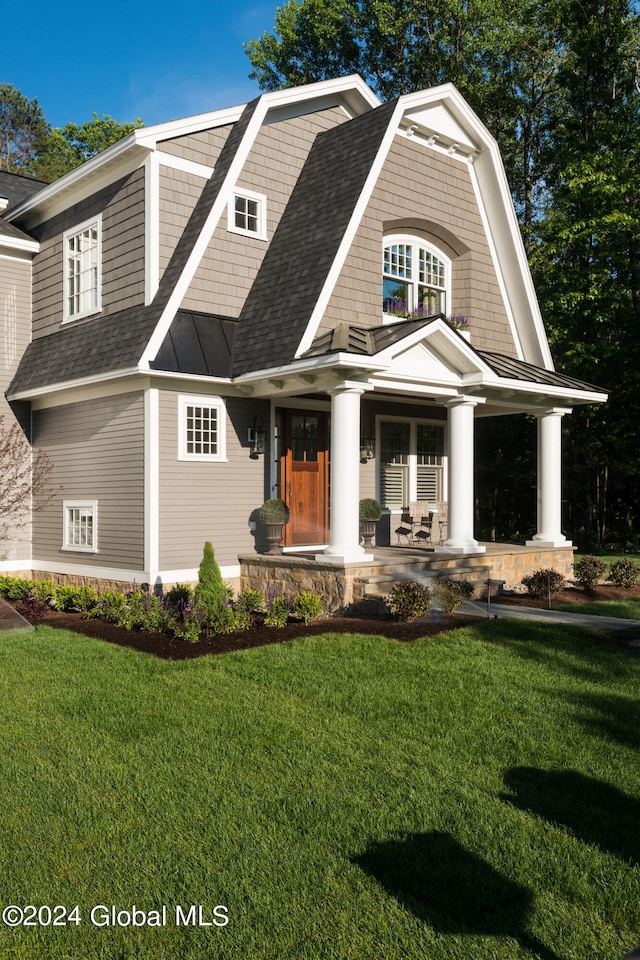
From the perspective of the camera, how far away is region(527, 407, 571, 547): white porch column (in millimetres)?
14266

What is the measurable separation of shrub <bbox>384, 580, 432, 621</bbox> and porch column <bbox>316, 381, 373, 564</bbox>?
3.74ft

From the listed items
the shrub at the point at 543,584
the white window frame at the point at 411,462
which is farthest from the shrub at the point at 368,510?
the shrub at the point at 543,584

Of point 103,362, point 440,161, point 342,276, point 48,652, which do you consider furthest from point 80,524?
point 440,161

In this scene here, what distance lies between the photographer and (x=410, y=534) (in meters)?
14.9

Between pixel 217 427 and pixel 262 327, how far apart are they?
5.46ft

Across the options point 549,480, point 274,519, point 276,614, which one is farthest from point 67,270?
point 549,480

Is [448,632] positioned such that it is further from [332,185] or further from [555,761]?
[332,185]

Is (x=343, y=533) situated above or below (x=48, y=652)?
above

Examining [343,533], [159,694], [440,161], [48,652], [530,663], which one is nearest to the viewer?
[159,694]

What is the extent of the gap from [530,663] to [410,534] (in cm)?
723

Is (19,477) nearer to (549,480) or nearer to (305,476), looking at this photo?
(305,476)

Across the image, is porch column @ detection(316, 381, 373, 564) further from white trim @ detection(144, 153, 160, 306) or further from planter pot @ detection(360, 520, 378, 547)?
white trim @ detection(144, 153, 160, 306)

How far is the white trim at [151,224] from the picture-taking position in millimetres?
11516

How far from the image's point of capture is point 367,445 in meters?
14.0
